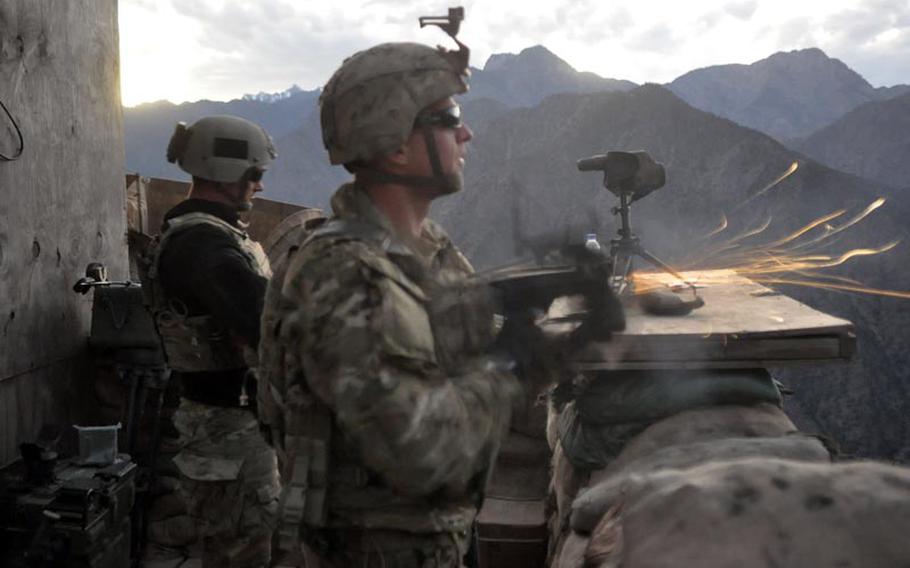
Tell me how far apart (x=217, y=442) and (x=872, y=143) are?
140 feet

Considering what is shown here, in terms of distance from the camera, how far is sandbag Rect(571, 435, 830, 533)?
2393mm

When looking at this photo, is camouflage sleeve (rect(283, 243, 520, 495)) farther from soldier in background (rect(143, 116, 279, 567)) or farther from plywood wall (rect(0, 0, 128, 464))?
plywood wall (rect(0, 0, 128, 464))

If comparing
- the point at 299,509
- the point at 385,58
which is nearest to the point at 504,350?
the point at 299,509

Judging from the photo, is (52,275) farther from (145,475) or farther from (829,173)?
(829,173)

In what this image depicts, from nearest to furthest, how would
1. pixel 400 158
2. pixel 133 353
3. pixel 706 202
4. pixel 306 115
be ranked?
pixel 400 158 → pixel 133 353 → pixel 706 202 → pixel 306 115

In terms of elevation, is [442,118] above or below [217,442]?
above

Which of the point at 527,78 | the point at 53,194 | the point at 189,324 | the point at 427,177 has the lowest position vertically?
the point at 189,324

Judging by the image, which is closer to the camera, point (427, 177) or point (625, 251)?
point (427, 177)

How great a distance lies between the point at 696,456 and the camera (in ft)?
8.11

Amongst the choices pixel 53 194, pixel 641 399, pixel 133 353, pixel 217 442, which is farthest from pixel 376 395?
pixel 133 353

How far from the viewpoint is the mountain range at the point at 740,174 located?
965 inches

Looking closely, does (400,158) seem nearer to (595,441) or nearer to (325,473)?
(325,473)

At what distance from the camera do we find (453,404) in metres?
1.77

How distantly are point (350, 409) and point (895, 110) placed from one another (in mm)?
43747
